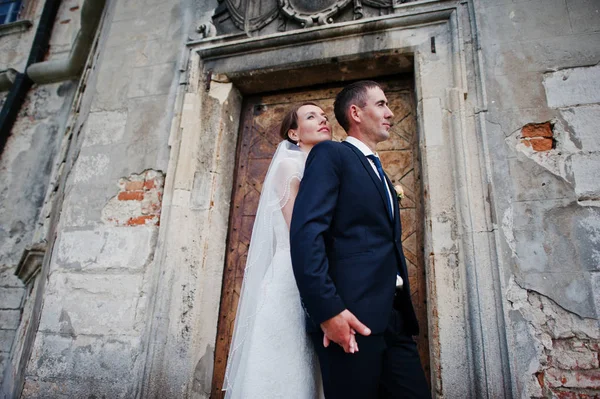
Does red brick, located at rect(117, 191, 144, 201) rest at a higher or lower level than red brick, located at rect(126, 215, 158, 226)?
higher

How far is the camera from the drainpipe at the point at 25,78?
5.59 meters

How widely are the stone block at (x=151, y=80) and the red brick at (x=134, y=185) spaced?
83 cm

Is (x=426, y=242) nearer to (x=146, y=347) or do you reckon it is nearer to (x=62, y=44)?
(x=146, y=347)

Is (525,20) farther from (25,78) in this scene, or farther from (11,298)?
(25,78)

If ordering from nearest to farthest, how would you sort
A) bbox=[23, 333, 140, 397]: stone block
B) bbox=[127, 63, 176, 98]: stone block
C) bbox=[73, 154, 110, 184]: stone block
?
bbox=[23, 333, 140, 397]: stone block
bbox=[73, 154, 110, 184]: stone block
bbox=[127, 63, 176, 98]: stone block

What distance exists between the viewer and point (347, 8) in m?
3.40

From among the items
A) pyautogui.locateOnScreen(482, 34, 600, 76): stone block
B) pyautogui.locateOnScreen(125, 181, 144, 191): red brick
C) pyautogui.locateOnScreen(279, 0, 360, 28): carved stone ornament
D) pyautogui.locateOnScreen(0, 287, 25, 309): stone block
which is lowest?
pyautogui.locateOnScreen(0, 287, 25, 309): stone block

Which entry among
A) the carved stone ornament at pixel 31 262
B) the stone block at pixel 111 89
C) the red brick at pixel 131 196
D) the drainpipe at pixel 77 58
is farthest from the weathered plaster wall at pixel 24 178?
the red brick at pixel 131 196

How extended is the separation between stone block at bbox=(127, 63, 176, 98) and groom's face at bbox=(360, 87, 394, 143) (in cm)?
223

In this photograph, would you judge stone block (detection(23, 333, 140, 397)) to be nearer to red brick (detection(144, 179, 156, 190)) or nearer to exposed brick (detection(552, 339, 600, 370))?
red brick (detection(144, 179, 156, 190))

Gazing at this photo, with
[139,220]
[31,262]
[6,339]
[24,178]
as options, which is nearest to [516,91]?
[139,220]

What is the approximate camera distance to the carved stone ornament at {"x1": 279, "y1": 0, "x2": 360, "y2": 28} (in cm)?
338

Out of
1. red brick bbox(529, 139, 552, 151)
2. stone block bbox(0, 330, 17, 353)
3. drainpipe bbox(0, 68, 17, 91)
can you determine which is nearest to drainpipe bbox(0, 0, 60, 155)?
drainpipe bbox(0, 68, 17, 91)

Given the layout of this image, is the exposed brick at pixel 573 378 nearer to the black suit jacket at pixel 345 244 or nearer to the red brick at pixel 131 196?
the black suit jacket at pixel 345 244
